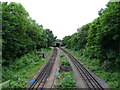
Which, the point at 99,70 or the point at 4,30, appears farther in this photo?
the point at 99,70

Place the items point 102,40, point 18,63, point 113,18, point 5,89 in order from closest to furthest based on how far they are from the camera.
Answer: point 5,89
point 113,18
point 102,40
point 18,63

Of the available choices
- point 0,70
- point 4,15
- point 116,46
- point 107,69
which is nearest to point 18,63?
point 0,70

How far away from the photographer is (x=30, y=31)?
25922 millimetres

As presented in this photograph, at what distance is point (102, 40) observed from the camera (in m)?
11.5

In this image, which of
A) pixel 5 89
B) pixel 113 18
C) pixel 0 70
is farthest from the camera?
pixel 0 70

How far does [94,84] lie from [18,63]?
11.2m

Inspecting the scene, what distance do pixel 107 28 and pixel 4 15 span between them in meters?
11.8

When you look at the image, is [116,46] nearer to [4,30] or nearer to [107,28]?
[107,28]

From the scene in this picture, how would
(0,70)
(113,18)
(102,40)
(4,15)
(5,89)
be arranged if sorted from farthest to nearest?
(4,15)
(102,40)
(0,70)
(113,18)
(5,89)

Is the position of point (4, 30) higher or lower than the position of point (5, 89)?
higher

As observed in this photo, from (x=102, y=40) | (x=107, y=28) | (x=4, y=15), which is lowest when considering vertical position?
(x=102, y=40)

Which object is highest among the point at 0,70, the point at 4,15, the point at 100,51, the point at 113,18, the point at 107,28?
the point at 4,15

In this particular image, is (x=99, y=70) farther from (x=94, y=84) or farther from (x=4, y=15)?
(x=4, y=15)

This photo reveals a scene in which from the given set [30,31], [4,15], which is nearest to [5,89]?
[4,15]
